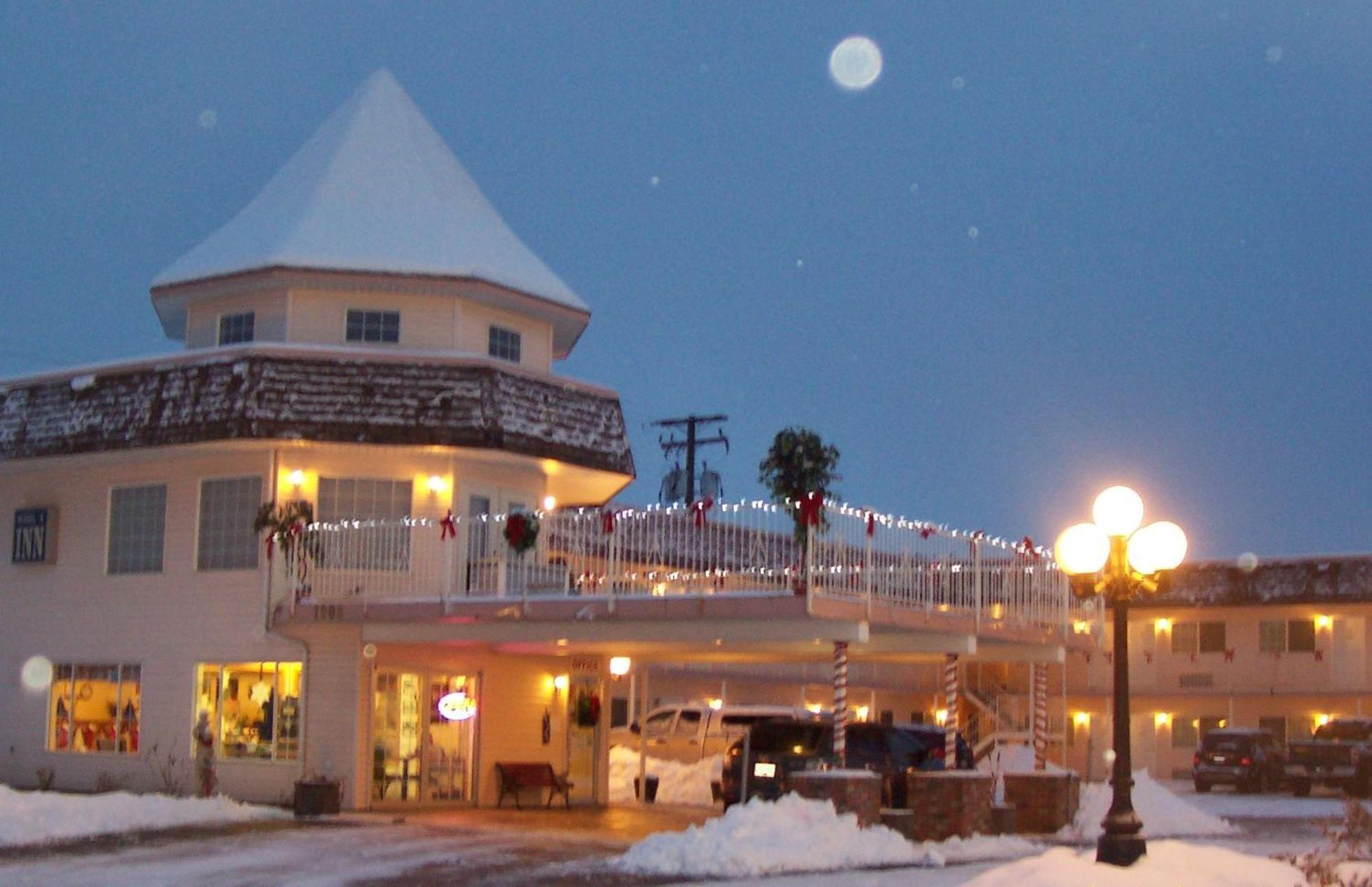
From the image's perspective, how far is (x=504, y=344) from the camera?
32.8 meters

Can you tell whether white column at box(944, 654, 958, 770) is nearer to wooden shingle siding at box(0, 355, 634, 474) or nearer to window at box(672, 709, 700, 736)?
wooden shingle siding at box(0, 355, 634, 474)

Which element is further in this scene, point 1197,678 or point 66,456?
point 1197,678

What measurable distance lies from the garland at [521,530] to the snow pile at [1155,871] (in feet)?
32.9

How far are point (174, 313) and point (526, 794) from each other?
11.5 m

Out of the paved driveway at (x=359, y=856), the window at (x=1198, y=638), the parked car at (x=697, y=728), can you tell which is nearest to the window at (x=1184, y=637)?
the window at (x=1198, y=638)

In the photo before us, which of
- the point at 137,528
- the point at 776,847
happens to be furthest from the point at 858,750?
the point at 137,528

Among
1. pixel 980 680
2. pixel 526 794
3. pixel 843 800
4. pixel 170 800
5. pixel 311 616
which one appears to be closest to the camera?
pixel 843 800

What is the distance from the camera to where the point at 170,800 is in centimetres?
2569

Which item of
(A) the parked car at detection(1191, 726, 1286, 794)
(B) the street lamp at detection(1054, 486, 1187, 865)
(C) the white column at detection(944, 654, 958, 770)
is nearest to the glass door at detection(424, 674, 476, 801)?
(C) the white column at detection(944, 654, 958, 770)

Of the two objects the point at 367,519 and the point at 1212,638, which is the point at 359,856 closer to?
the point at 367,519

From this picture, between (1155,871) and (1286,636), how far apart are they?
34.3 meters

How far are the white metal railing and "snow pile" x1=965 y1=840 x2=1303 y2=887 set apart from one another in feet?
16.6

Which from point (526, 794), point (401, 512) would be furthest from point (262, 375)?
point (526, 794)

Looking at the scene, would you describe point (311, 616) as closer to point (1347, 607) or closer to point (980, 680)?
point (980, 680)
